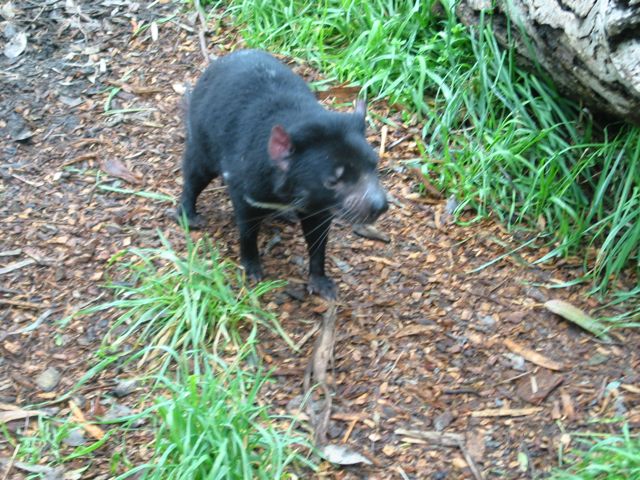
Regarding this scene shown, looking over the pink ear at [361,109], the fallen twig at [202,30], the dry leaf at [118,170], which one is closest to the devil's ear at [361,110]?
the pink ear at [361,109]

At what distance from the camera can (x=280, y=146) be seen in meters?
3.18

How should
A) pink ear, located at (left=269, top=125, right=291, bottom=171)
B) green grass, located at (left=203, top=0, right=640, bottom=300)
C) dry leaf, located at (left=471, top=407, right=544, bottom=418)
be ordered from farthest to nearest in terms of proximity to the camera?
1. green grass, located at (left=203, top=0, right=640, bottom=300)
2. dry leaf, located at (left=471, top=407, right=544, bottom=418)
3. pink ear, located at (left=269, top=125, right=291, bottom=171)

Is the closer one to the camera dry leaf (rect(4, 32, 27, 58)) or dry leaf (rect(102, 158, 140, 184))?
dry leaf (rect(102, 158, 140, 184))

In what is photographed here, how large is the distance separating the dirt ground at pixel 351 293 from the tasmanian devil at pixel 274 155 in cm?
29

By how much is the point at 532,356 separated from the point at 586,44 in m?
1.33

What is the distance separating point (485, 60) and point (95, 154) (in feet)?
6.84

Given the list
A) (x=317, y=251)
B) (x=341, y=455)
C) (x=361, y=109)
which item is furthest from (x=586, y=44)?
(x=341, y=455)

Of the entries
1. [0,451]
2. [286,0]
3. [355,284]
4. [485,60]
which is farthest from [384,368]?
[286,0]

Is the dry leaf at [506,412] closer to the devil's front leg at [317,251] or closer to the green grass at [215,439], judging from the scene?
the green grass at [215,439]

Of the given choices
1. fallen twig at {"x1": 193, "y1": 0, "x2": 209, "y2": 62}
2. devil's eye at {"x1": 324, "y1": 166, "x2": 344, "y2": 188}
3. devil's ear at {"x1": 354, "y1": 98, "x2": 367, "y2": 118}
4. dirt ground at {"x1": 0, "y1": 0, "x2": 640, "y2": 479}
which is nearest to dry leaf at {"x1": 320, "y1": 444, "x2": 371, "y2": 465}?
dirt ground at {"x1": 0, "y1": 0, "x2": 640, "y2": 479}

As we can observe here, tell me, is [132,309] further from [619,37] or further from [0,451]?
[619,37]

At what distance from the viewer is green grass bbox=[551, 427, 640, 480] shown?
9.12 ft

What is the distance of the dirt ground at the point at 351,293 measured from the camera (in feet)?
10.5

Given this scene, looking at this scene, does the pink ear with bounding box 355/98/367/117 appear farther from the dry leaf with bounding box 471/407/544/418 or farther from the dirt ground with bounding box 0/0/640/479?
the dry leaf with bounding box 471/407/544/418
